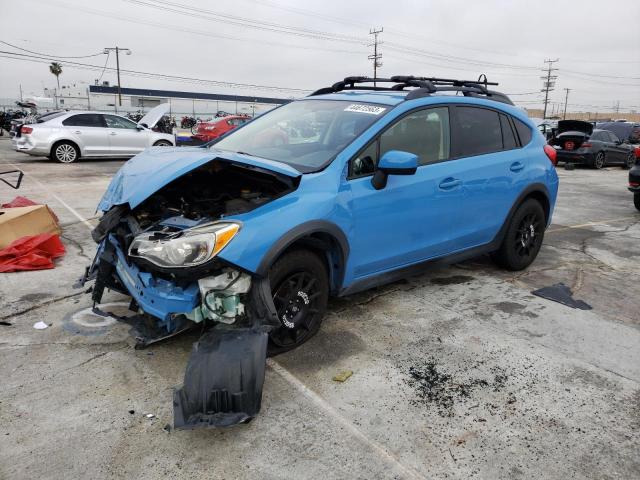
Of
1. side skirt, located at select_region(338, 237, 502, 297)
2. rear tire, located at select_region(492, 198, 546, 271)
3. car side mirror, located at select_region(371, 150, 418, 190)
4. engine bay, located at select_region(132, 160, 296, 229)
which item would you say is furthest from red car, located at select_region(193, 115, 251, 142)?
car side mirror, located at select_region(371, 150, 418, 190)

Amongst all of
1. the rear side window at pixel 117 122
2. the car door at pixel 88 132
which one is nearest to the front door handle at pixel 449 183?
the rear side window at pixel 117 122

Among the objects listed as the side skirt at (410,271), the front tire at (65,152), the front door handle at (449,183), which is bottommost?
the side skirt at (410,271)

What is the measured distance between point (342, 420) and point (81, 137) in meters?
13.7

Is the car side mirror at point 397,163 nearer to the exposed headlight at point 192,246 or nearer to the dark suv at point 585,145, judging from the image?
the exposed headlight at point 192,246

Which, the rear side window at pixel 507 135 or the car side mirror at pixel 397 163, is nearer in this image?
the car side mirror at pixel 397 163

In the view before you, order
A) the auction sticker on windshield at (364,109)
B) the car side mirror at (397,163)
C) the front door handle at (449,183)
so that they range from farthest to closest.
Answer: the front door handle at (449,183) < the auction sticker on windshield at (364,109) < the car side mirror at (397,163)

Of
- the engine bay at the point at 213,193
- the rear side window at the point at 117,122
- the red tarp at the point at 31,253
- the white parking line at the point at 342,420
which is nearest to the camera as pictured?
the white parking line at the point at 342,420

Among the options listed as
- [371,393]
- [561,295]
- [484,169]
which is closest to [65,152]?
[484,169]

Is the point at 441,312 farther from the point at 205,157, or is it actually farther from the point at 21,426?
the point at 21,426

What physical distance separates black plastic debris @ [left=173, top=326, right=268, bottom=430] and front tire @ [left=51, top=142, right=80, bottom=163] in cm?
1325

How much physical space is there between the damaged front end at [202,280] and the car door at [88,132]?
1179 cm

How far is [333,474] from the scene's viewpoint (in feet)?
7.51

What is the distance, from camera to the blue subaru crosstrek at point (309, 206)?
290 cm

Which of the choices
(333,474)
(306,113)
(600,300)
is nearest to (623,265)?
(600,300)
